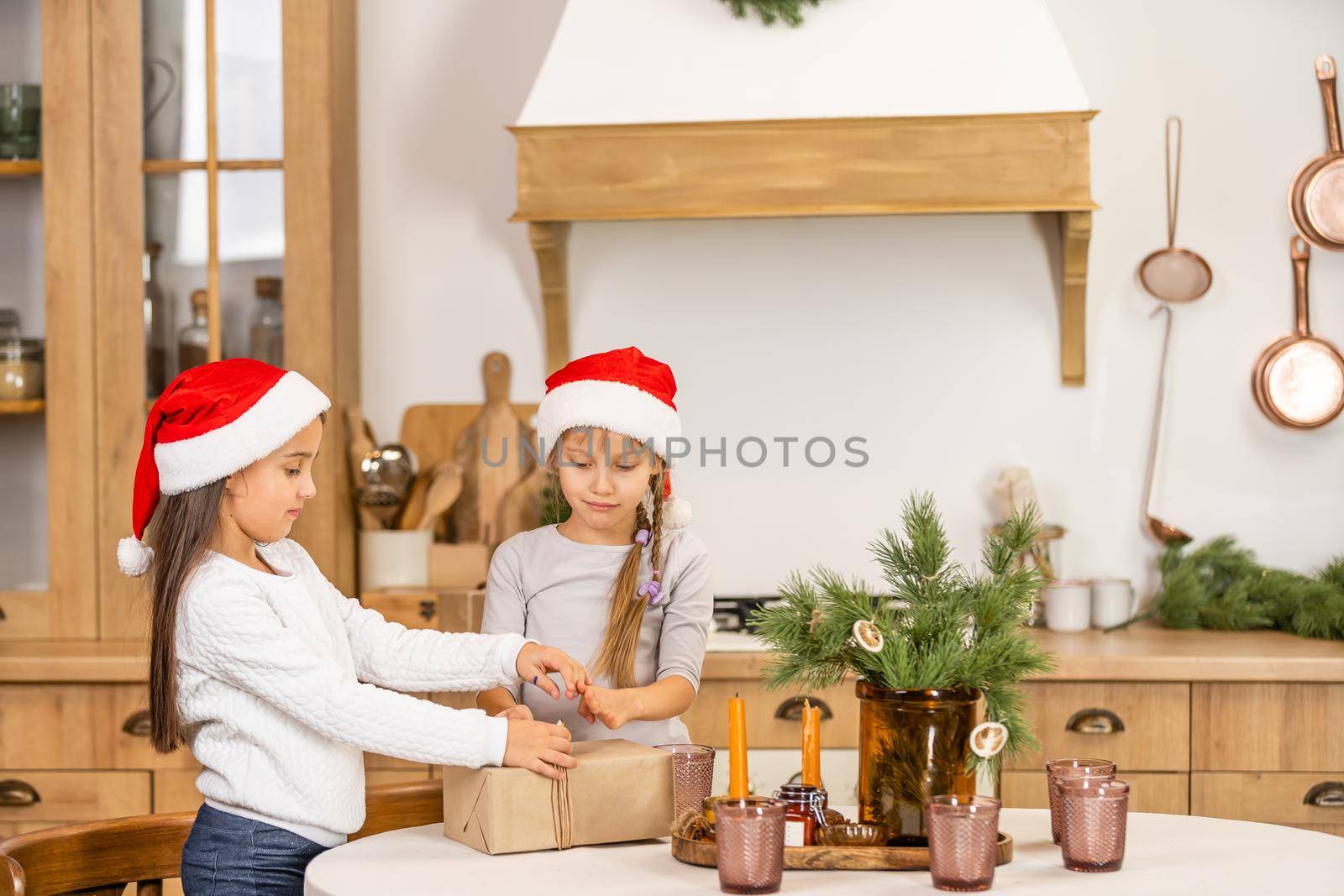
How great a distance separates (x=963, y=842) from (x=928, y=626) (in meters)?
0.21

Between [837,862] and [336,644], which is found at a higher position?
[336,644]

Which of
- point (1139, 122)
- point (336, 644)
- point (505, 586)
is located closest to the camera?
point (336, 644)

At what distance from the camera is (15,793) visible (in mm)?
2373

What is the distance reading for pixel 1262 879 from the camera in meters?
1.06

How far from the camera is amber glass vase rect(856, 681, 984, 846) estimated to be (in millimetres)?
1128

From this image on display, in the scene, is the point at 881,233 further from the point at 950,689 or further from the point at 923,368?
the point at 950,689

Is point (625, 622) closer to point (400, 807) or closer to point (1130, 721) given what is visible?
point (400, 807)

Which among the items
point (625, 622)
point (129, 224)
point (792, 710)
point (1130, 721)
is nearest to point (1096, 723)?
point (1130, 721)

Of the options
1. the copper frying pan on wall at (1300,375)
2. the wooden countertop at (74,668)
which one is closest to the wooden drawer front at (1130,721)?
the copper frying pan on wall at (1300,375)

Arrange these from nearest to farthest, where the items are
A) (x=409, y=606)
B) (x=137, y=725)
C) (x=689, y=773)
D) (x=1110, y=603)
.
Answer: (x=689, y=773)
(x=137, y=725)
(x=409, y=606)
(x=1110, y=603)

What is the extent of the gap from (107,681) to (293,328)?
0.75 metres

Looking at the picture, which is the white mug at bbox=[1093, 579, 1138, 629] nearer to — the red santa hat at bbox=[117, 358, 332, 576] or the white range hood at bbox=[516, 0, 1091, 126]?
the white range hood at bbox=[516, 0, 1091, 126]

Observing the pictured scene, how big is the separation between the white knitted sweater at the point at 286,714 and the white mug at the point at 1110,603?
1.64m

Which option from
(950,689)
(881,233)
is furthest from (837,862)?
(881,233)
